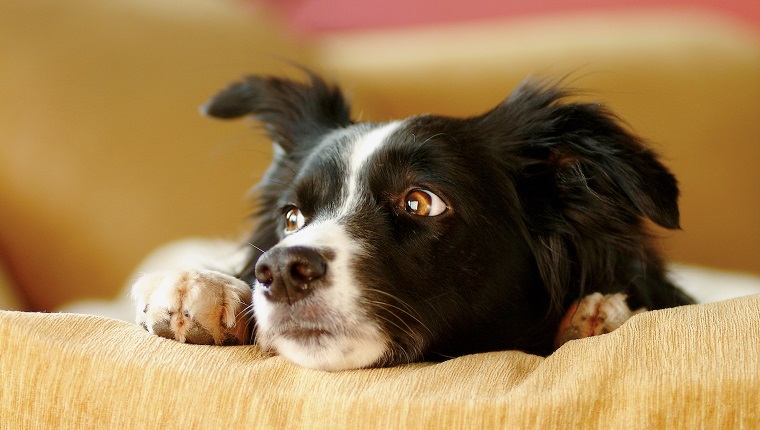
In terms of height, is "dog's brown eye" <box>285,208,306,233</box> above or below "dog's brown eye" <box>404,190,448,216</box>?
below

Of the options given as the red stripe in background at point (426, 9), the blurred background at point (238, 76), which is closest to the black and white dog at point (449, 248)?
the blurred background at point (238, 76)

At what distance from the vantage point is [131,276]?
277cm

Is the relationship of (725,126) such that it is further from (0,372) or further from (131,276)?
(0,372)

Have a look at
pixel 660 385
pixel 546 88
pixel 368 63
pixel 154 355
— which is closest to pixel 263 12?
pixel 368 63

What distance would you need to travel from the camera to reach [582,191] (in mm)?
1836

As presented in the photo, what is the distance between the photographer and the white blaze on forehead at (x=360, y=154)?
173 cm

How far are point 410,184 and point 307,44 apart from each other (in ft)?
9.26

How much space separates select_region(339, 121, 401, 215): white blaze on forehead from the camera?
173cm

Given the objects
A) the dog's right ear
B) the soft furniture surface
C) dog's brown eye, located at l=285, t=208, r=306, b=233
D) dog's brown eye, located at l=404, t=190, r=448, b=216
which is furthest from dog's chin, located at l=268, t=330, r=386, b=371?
the dog's right ear

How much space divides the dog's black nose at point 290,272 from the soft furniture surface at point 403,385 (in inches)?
6.9

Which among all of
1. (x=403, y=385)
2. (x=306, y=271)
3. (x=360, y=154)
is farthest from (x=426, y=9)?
(x=403, y=385)

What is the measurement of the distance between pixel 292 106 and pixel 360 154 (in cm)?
59

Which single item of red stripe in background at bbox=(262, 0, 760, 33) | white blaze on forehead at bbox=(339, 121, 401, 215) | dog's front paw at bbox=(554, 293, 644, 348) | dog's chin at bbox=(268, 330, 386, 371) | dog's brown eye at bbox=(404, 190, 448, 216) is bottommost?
dog's front paw at bbox=(554, 293, 644, 348)

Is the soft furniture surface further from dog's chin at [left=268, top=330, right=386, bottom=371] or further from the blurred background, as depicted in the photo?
the blurred background
